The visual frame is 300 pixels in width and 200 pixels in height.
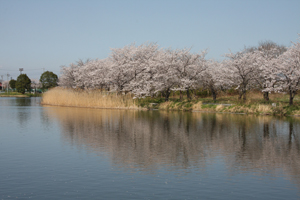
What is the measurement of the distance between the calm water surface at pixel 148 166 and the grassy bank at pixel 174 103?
18.2 metres

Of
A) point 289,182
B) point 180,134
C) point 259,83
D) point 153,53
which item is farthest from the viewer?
point 153,53

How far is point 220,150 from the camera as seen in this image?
51.8ft

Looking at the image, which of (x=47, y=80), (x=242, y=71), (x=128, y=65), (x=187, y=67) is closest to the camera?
(x=242, y=71)

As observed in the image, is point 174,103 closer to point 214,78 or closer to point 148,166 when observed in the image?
point 214,78

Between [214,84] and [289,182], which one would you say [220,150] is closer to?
[289,182]

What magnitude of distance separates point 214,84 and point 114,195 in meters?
43.4

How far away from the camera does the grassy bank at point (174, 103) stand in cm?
3797

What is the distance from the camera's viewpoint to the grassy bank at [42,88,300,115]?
37972 mm

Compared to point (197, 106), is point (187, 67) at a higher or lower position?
higher

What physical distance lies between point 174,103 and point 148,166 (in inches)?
1338

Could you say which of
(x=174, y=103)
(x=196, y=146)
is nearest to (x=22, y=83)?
(x=174, y=103)

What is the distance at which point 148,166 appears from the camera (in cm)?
1235

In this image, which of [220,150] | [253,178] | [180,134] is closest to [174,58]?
[180,134]

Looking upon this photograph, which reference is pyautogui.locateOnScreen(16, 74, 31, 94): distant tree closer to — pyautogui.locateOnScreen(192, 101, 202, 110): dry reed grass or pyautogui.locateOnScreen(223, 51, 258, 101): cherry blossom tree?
pyautogui.locateOnScreen(223, 51, 258, 101): cherry blossom tree
